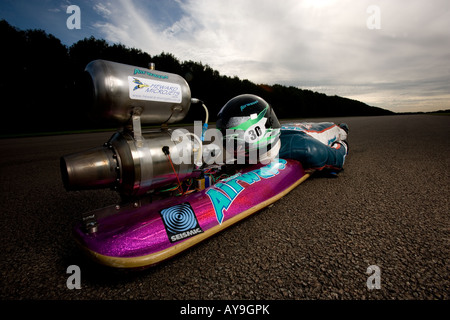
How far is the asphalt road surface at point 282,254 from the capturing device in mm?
1551

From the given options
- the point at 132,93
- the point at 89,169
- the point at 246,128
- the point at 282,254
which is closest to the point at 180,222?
the point at 89,169

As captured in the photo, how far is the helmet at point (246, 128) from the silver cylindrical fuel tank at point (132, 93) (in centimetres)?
91

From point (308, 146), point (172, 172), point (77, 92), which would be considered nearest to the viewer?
point (77, 92)

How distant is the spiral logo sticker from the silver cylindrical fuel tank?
2.65 feet

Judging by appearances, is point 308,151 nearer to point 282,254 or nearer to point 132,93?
point 282,254

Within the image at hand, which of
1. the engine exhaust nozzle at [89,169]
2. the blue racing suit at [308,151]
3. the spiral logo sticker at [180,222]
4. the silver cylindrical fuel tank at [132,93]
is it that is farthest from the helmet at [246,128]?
the engine exhaust nozzle at [89,169]

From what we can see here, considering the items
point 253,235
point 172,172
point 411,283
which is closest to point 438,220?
point 411,283

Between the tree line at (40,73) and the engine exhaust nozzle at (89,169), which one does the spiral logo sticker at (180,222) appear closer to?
the engine exhaust nozzle at (89,169)

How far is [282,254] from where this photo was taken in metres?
1.92

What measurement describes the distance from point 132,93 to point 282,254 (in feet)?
5.86

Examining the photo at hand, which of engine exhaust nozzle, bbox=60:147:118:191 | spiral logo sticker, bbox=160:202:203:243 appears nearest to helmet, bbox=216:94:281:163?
spiral logo sticker, bbox=160:202:203:243

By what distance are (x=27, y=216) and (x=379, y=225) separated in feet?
13.4

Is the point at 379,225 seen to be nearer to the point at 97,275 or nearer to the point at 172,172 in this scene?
the point at 172,172
